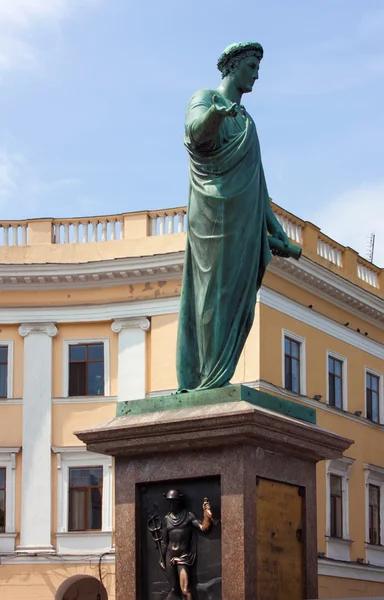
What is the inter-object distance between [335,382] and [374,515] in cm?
367

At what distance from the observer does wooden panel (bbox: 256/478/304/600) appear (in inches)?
281

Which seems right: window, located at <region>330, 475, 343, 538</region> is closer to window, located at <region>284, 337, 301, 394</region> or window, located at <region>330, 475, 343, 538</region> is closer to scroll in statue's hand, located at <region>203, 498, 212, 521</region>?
window, located at <region>284, 337, 301, 394</region>

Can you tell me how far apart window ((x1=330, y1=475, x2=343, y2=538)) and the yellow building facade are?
5 cm

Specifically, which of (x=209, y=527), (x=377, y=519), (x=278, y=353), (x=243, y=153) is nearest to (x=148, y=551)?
(x=209, y=527)

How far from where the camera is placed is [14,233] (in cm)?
2994

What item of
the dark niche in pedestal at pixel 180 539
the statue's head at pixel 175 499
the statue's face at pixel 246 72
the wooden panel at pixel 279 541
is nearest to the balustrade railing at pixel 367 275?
the statue's face at pixel 246 72

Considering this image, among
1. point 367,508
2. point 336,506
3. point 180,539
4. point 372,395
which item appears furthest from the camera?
point 372,395

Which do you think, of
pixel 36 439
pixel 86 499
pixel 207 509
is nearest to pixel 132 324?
pixel 36 439

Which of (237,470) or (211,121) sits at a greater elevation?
(211,121)

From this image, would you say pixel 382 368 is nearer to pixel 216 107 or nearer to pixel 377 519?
pixel 377 519

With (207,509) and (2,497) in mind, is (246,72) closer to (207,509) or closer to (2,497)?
(207,509)

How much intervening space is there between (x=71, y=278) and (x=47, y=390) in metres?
2.57

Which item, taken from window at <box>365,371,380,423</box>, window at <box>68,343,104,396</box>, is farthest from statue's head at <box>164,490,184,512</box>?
window at <box>365,371,380,423</box>

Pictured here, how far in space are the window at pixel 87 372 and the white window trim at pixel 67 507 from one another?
1358 millimetres
